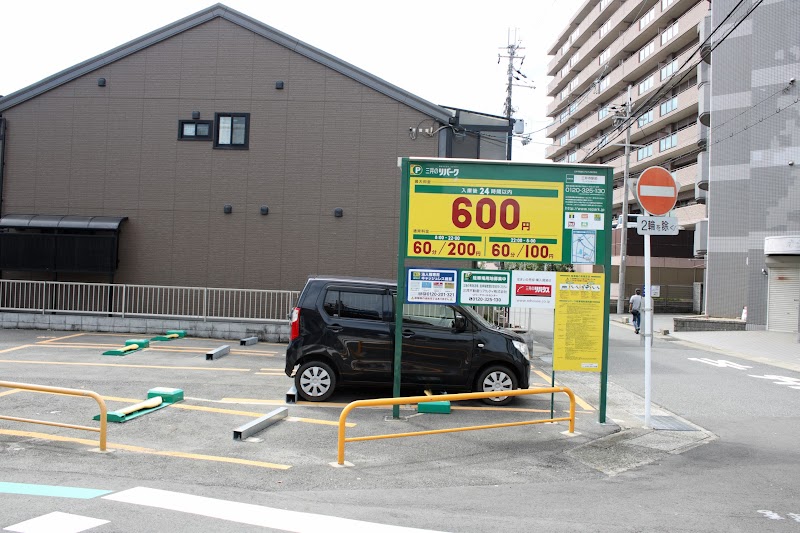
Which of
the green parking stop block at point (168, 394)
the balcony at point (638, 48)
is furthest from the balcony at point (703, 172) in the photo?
the green parking stop block at point (168, 394)

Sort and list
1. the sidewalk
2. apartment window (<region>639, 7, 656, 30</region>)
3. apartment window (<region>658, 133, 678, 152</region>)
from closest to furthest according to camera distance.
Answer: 1. the sidewalk
2. apartment window (<region>658, 133, 678, 152</region>)
3. apartment window (<region>639, 7, 656, 30</region>)

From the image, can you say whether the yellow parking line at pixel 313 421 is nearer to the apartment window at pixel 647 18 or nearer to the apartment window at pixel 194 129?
the apartment window at pixel 194 129

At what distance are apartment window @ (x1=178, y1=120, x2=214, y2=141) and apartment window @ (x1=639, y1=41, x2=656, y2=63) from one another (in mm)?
37798

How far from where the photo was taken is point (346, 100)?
17078 mm

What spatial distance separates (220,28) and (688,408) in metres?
15.8

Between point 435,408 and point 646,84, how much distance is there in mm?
44478

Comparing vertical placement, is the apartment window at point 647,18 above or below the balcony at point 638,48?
above

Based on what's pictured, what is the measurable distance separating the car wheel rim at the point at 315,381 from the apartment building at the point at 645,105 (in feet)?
78.8

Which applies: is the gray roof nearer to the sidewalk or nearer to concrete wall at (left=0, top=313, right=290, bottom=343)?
concrete wall at (left=0, top=313, right=290, bottom=343)

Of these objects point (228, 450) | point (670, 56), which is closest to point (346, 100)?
point (228, 450)

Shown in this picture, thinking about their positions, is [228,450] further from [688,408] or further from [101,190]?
[101,190]

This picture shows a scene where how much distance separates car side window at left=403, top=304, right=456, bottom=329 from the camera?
876cm

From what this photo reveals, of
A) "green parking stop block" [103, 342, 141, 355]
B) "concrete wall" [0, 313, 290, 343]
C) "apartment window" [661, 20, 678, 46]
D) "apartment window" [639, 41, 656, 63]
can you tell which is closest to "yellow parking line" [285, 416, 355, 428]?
"green parking stop block" [103, 342, 141, 355]

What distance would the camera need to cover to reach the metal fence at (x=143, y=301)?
15953 mm
